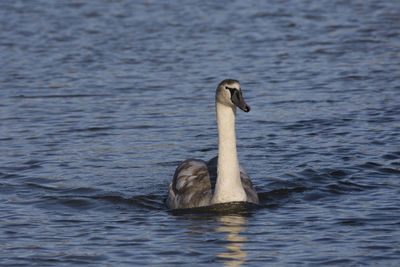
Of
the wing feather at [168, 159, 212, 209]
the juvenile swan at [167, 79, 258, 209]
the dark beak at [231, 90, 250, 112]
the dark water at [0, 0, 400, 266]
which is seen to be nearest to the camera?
the dark water at [0, 0, 400, 266]

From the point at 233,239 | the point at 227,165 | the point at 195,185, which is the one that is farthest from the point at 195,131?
the point at 233,239

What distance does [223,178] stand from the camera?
12.4 metres

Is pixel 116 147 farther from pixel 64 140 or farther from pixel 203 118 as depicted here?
pixel 203 118

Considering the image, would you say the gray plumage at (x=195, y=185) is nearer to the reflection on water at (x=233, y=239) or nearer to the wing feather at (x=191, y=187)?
the wing feather at (x=191, y=187)

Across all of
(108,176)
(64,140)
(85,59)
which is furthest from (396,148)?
(85,59)

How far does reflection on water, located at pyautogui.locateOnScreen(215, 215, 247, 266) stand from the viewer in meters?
10.4

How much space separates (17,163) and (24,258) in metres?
5.23

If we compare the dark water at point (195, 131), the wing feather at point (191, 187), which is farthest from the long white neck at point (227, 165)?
the wing feather at point (191, 187)

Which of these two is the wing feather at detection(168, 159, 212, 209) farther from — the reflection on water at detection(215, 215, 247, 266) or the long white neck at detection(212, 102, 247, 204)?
the reflection on water at detection(215, 215, 247, 266)

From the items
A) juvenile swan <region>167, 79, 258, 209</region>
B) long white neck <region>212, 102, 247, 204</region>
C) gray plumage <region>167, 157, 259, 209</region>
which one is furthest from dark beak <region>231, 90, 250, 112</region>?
gray plumage <region>167, 157, 259, 209</region>

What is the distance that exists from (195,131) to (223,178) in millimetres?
5477

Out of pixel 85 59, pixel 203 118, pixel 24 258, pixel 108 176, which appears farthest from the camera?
pixel 85 59

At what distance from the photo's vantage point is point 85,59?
24984mm

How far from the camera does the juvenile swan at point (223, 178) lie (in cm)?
1229
